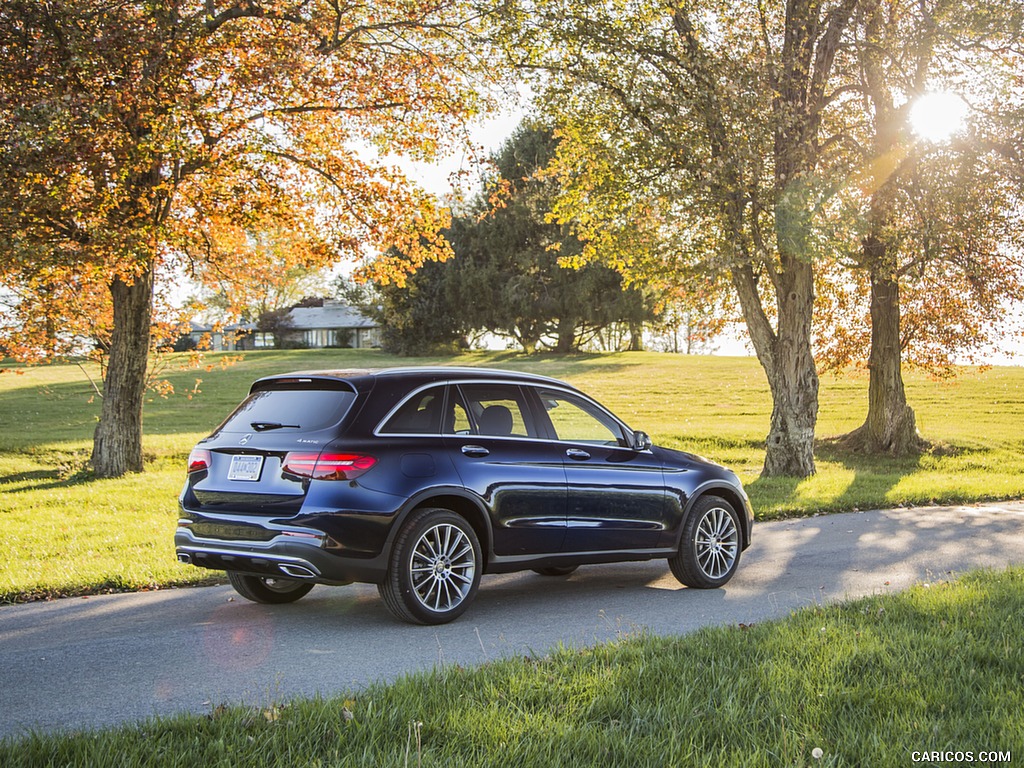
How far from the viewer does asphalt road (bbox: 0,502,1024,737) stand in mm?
5230

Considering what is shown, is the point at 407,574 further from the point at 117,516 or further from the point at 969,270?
the point at 969,270

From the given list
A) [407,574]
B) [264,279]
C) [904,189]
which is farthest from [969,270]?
[407,574]

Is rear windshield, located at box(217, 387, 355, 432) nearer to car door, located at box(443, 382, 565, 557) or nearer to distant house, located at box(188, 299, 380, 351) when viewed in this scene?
car door, located at box(443, 382, 565, 557)

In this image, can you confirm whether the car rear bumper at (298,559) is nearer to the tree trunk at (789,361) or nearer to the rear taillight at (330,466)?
the rear taillight at (330,466)

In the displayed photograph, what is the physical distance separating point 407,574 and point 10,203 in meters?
8.71

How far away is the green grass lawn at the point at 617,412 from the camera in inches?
418

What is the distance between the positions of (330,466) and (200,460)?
1185mm

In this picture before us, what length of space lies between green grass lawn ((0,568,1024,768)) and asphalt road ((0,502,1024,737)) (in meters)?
0.58

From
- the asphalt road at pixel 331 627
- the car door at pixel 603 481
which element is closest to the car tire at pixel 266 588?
the asphalt road at pixel 331 627

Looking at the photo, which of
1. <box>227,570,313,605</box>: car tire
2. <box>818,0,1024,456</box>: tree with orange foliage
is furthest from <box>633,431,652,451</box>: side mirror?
<box>818,0,1024,456</box>: tree with orange foliage

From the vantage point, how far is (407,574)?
6730 mm

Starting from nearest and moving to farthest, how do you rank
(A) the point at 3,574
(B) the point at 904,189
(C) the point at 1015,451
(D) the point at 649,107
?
(A) the point at 3,574 < (D) the point at 649,107 < (B) the point at 904,189 < (C) the point at 1015,451

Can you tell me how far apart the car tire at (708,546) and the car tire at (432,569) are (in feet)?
7.22

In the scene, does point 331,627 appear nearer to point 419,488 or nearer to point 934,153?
point 419,488
